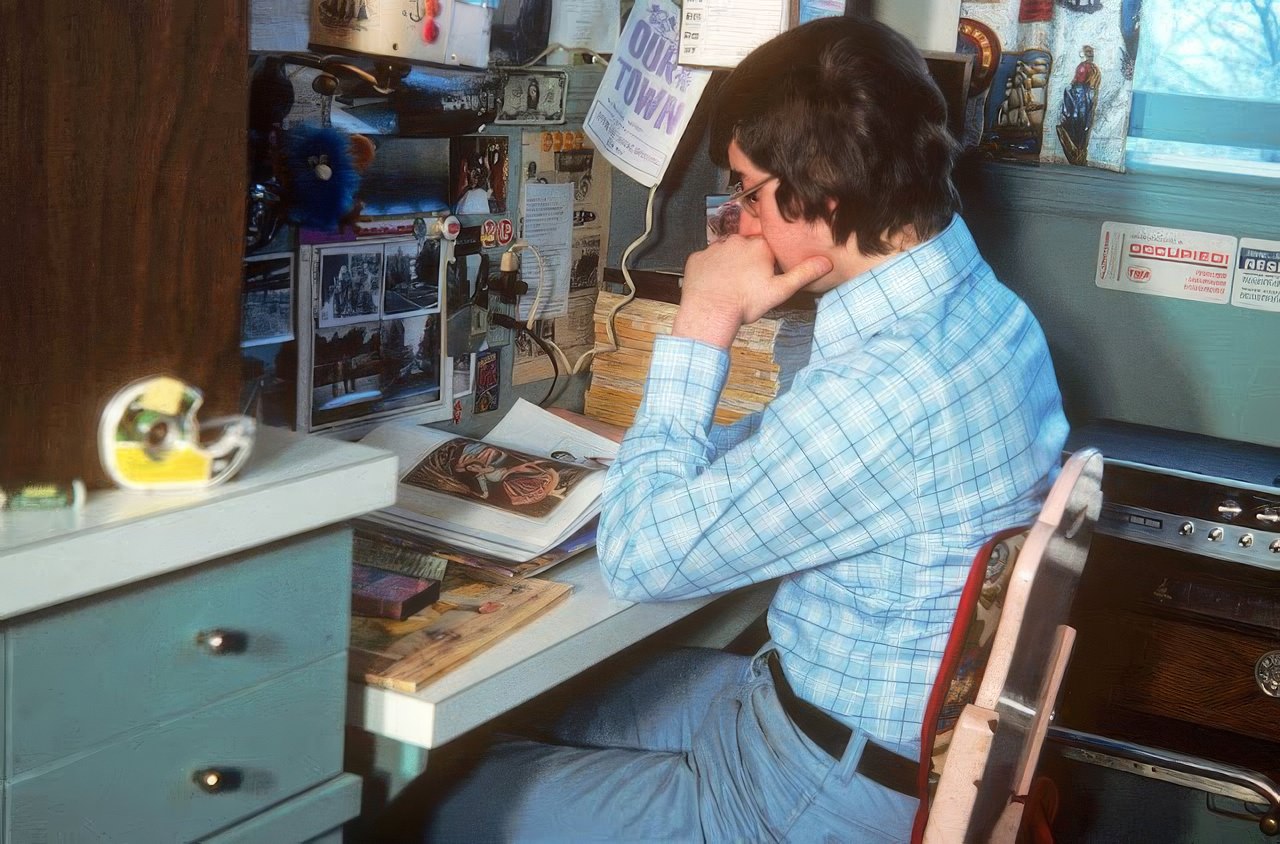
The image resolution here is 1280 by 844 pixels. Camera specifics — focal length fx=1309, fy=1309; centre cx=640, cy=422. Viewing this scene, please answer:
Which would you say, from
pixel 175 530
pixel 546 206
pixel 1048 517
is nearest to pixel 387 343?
pixel 546 206

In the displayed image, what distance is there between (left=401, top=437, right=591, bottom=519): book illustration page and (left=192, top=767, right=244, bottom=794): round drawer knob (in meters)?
0.50

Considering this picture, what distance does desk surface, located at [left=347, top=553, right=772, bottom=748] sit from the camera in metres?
1.07

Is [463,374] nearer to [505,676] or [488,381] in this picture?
[488,381]

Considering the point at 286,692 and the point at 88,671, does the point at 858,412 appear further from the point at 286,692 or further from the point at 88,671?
the point at 88,671

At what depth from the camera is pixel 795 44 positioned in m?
1.36

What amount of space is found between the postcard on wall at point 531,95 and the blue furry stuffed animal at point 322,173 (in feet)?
0.83

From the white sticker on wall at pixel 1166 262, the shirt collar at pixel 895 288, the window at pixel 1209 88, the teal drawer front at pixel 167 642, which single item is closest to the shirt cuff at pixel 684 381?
→ the shirt collar at pixel 895 288

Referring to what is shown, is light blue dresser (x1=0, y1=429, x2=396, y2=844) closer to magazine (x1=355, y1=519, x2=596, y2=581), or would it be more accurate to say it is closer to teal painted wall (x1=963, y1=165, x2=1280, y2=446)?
magazine (x1=355, y1=519, x2=596, y2=581)

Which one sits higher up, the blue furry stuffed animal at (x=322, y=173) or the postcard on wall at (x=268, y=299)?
the blue furry stuffed animal at (x=322, y=173)

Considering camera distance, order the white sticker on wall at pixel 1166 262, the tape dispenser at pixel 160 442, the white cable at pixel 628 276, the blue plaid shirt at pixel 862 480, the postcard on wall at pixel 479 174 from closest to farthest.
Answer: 1. the tape dispenser at pixel 160 442
2. the blue plaid shirt at pixel 862 480
3. the postcard on wall at pixel 479 174
4. the white sticker on wall at pixel 1166 262
5. the white cable at pixel 628 276

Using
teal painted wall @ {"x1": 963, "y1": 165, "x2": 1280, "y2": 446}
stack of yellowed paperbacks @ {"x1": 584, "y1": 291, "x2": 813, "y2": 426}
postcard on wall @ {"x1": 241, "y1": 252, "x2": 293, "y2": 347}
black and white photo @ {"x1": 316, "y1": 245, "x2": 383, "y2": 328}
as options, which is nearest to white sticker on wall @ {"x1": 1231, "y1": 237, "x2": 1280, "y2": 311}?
teal painted wall @ {"x1": 963, "y1": 165, "x2": 1280, "y2": 446}

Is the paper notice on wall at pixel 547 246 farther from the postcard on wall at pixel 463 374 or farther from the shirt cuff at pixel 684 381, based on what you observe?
the shirt cuff at pixel 684 381

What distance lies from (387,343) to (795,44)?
64cm

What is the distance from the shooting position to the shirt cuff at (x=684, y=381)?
1.32m
